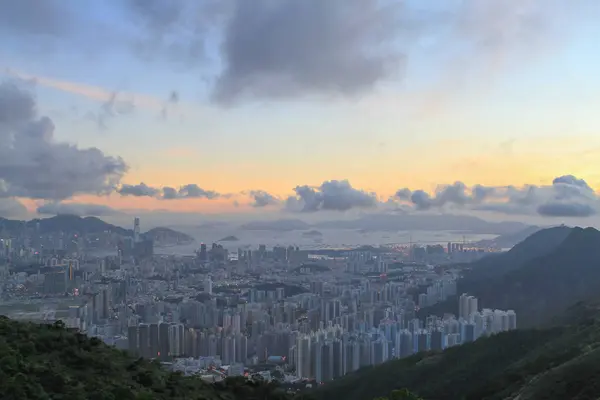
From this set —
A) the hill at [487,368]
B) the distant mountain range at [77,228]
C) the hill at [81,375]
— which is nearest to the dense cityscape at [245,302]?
the distant mountain range at [77,228]

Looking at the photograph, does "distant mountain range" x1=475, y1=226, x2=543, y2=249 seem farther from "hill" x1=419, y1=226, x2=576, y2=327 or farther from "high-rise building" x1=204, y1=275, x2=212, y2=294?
"high-rise building" x1=204, y1=275, x2=212, y2=294

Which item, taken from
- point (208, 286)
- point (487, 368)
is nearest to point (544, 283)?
point (487, 368)

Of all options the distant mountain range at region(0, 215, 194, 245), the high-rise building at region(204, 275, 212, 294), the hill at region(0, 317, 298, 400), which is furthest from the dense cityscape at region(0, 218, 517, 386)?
the hill at region(0, 317, 298, 400)

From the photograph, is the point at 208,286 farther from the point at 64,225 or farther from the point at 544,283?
the point at 64,225

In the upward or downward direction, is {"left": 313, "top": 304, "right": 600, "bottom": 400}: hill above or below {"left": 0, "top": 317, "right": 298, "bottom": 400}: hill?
below

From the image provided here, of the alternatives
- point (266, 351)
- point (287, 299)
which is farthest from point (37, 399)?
point (287, 299)

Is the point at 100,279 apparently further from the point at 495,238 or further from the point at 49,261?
the point at 495,238

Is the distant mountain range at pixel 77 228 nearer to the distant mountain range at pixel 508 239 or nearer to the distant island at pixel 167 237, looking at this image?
the distant island at pixel 167 237
